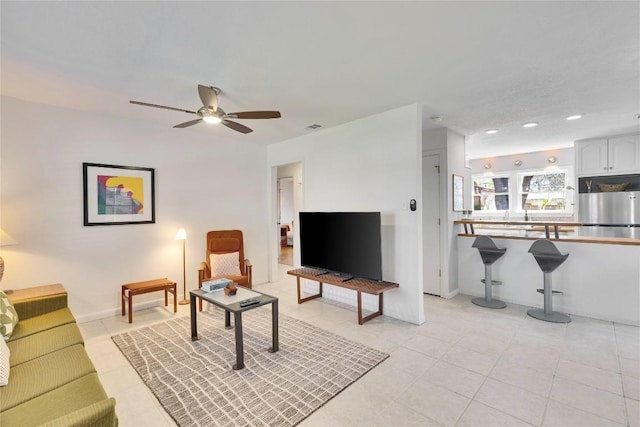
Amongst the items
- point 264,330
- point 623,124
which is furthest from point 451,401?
point 623,124

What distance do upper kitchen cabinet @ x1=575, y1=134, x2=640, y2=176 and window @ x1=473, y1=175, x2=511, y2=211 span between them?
173cm

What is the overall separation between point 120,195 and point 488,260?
4.88 meters

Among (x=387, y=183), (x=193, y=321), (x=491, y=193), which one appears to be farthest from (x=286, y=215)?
(x=193, y=321)

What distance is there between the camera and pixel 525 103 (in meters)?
3.29

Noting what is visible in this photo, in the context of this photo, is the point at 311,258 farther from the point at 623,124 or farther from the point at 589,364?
the point at 623,124

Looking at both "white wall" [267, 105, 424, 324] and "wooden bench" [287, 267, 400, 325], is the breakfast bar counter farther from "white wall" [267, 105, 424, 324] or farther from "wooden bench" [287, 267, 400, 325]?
"wooden bench" [287, 267, 400, 325]

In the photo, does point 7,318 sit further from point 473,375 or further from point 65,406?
point 473,375

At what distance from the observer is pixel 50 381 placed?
1.62 metres

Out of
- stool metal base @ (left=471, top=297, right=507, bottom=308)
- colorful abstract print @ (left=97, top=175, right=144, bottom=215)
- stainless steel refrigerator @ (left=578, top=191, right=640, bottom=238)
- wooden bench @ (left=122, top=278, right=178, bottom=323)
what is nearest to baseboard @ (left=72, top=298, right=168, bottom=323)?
wooden bench @ (left=122, top=278, right=178, bottom=323)

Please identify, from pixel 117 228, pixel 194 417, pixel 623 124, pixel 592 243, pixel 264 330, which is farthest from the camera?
pixel 623 124

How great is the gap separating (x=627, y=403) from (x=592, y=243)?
2.12 m

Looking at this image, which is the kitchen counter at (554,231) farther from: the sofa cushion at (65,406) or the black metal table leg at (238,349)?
the sofa cushion at (65,406)

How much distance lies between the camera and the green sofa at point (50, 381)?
129 centimetres

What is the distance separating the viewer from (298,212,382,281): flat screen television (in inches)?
136
